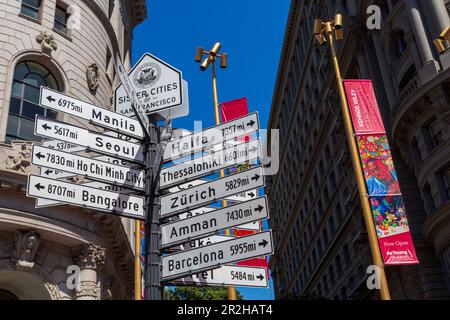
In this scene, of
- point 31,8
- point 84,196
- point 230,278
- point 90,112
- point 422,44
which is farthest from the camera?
point 422,44

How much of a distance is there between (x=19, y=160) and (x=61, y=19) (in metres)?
8.53

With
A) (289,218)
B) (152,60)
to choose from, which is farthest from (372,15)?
(289,218)

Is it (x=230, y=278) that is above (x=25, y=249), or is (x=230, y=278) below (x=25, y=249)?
below

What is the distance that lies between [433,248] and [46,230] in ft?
68.0

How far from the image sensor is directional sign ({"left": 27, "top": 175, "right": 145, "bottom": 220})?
7020 mm

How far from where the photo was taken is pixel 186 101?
318 inches

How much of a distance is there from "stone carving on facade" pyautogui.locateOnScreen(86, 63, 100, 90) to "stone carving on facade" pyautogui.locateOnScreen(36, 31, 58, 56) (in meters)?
2.03

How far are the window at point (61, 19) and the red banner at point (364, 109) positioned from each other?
13.0 m

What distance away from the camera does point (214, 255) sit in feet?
23.4

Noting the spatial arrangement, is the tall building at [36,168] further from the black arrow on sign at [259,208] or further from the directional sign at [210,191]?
the black arrow on sign at [259,208]

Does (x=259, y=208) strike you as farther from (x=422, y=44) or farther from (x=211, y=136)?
(x=422, y=44)

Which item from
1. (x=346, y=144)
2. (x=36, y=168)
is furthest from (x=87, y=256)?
(x=346, y=144)

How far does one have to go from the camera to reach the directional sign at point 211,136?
8094 millimetres

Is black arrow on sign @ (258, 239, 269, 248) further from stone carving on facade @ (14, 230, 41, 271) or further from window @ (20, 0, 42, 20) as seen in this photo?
window @ (20, 0, 42, 20)
